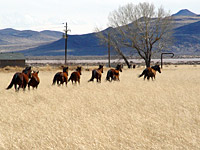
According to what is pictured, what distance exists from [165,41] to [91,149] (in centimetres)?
4409

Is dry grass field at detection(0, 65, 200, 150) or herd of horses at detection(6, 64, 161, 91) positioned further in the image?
herd of horses at detection(6, 64, 161, 91)

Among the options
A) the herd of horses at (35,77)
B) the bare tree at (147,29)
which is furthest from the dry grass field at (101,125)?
the bare tree at (147,29)

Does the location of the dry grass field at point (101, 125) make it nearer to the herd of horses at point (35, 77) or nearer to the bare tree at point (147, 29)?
the herd of horses at point (35, 77)

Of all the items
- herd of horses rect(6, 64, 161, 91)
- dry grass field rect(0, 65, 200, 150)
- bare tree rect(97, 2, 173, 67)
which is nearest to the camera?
dry grass field rect(0, 65, 200, 150)

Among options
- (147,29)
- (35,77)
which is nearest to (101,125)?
(35,77)

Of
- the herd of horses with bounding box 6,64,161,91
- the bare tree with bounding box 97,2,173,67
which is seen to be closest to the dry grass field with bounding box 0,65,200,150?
the herd of horses with bounding box 6,64,161,91

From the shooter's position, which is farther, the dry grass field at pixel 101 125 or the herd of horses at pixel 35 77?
the herd of horses at pixel 35 77

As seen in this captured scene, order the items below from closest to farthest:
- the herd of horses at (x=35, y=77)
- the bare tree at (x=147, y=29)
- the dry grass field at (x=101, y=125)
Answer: the dry grass field at (x=101, y=125)
the herd of horses at (x=35, y=77)
the bare tree at (x=147, y=29)

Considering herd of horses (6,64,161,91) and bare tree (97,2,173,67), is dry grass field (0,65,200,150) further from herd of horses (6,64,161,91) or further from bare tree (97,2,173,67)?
bare tree (97,2,173,67)

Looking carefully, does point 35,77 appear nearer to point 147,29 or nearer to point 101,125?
point 101,125

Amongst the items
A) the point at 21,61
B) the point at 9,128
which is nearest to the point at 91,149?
the point at 9,128

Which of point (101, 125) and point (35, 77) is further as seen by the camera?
point (35, 77)

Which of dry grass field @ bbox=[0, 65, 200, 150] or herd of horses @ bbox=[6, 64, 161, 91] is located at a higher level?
herd of horses @ bbox=[6, 64, 161, 91]

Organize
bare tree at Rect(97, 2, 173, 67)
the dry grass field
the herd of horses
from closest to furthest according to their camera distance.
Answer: the dry grass field, the herd of horses, bare tree at Rect(97, 2, 173, 67)
